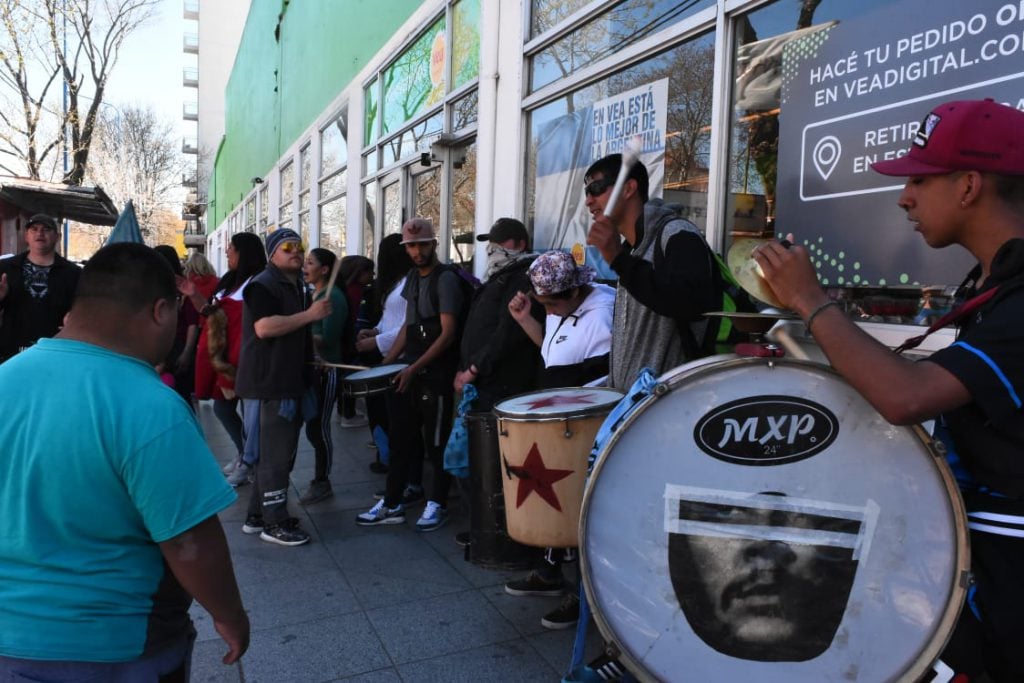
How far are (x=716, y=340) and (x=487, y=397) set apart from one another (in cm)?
180

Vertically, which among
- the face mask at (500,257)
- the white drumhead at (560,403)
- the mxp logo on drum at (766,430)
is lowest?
the white drumhead at (560,403)

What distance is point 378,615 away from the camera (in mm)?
3479

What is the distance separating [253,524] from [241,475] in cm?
125

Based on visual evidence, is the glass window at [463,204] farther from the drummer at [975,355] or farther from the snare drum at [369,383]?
the drummer at [975,355]

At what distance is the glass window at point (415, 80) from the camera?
7.93 metres

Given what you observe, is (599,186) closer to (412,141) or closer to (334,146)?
(412,141)

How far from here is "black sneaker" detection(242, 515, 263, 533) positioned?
4.62m

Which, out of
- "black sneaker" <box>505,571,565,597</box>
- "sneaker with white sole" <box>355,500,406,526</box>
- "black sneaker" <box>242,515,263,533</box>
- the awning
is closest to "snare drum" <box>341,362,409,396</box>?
"sneaker with white sole" <box>355,500,406,526</box>

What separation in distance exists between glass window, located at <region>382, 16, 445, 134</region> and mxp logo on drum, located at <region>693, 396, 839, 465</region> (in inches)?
265

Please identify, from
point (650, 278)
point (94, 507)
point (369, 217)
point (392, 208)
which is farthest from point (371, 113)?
point (94, 507)

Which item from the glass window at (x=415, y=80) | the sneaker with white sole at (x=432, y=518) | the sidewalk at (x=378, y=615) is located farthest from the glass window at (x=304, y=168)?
the sneaker with white sole at (x=432, y=518)

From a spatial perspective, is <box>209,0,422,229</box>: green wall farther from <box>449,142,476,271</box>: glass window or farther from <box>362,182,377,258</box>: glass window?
<box>449,142,476,271</box>: glass window

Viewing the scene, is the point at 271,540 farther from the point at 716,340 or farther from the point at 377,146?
the point at 377,146

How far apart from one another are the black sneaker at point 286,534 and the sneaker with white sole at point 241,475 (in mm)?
1347
